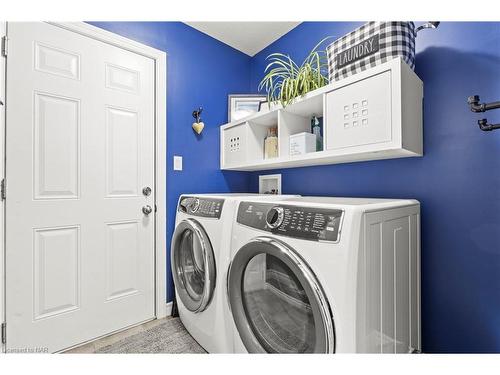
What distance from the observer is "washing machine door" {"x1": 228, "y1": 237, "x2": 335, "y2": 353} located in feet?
2.92

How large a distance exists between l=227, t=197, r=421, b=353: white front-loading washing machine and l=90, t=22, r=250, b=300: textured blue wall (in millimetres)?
954

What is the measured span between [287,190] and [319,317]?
1269mm

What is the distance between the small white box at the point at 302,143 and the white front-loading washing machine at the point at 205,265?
34 cm

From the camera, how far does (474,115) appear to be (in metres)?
1.18

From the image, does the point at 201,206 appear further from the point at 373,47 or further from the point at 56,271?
the point at 373,47

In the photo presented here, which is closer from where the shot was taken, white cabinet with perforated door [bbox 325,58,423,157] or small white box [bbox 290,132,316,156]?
white cabinet with perforated door [bbox 325,58,423,157]

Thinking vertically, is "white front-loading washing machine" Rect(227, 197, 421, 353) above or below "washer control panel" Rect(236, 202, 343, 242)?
below

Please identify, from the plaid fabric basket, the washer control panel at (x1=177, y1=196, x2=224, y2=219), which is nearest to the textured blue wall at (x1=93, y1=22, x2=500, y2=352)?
the plaid fabric basket

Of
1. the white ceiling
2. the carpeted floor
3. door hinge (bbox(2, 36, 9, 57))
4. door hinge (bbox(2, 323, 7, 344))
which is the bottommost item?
the carpeted floor

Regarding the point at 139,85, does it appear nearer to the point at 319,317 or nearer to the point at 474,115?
the point at 319,317

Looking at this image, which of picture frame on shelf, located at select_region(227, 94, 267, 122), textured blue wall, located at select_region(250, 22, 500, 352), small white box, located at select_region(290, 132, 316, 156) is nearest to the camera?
textured blue wall, located at select_region(250, 22, 500, 352)

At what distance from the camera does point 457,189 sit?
1224 mm

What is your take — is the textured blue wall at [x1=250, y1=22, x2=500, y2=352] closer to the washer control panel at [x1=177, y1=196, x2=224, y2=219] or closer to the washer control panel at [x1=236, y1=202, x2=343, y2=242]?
the washer control panel at [x1=236, y1=202, x2=343, y2=242]

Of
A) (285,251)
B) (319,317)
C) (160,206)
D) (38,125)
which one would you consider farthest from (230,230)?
(38,125)
